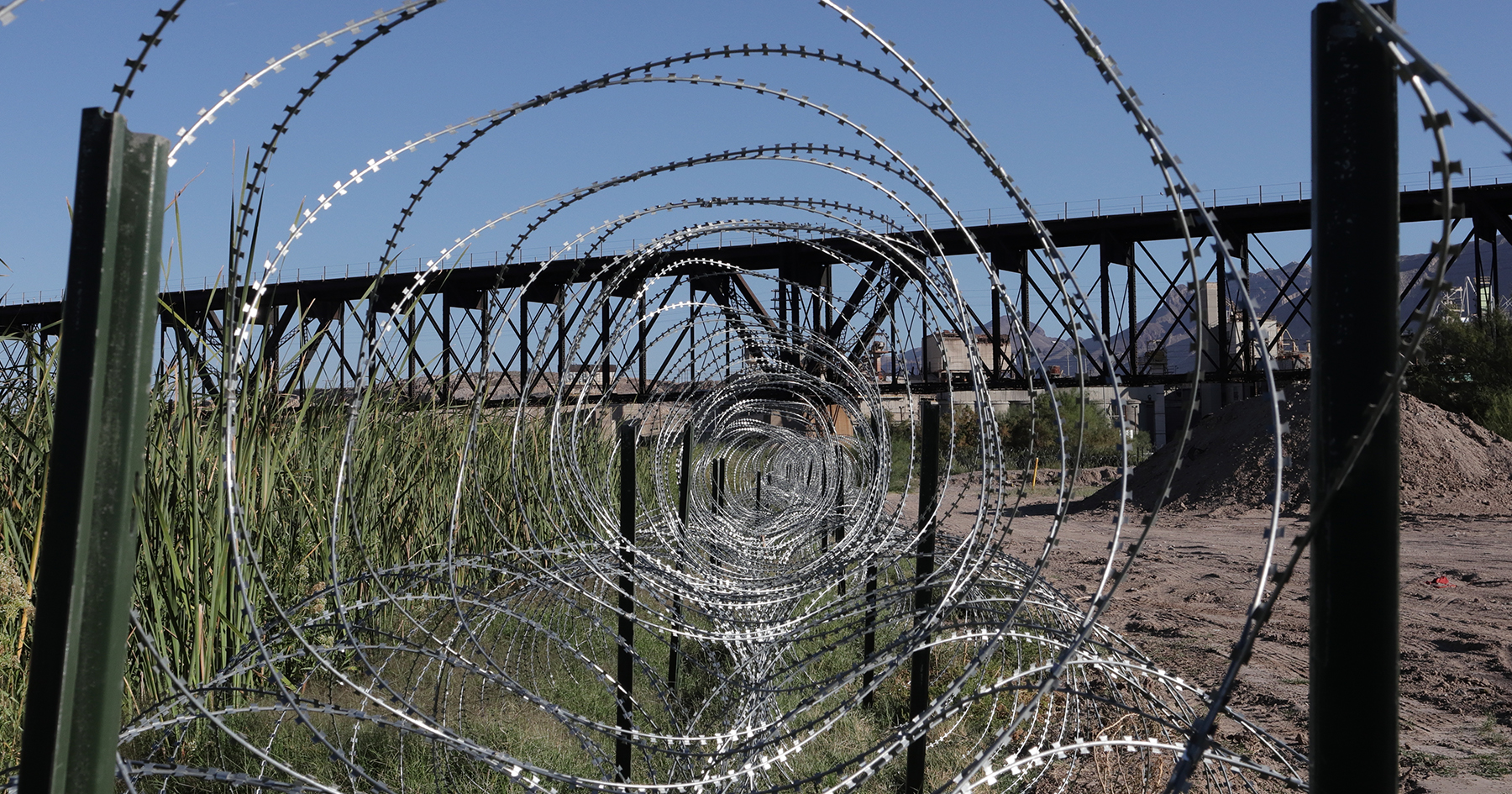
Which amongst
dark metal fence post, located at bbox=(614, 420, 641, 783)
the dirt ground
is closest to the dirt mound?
the dirt ground

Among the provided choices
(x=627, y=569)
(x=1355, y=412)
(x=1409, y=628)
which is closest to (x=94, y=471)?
(x=1355, y=412)

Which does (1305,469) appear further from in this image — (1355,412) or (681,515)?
(1355,412)

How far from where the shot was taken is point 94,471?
1.21 m

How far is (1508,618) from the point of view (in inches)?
292

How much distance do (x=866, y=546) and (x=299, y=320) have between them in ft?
10.4

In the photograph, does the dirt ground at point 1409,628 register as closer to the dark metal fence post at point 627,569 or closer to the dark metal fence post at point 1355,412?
the dark metal fence post at point 1355,412

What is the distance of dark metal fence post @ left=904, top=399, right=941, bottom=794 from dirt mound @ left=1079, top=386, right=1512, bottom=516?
11.6 meters

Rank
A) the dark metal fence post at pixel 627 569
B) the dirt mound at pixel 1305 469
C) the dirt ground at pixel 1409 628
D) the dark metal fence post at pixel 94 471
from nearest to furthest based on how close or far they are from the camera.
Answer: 1. the dark metal fence post at pixel 94 471
2. the dark metal fence post at pixel 627 569
3. the dirt ground at pixel 1409 628
4. the dirt mound at pixel 1305 469

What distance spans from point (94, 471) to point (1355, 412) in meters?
1.62

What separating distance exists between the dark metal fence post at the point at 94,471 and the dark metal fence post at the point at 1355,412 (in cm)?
154

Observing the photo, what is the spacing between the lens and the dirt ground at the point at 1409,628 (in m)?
4.51

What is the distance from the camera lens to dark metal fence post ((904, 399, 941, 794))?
12.2ft

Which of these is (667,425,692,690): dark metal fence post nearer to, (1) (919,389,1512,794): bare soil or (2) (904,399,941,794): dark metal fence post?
(2) (904,399,941,794): dark metal fence post

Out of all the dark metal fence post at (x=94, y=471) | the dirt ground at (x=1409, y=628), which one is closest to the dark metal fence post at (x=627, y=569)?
the dark metal fence post at (x=94, y=471)
